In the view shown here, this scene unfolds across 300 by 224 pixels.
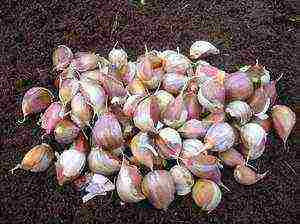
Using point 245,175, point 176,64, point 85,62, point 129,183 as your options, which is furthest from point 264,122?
point 85,62

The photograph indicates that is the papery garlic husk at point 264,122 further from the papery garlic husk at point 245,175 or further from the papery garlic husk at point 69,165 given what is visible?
the papery garlic husk at point 69,165

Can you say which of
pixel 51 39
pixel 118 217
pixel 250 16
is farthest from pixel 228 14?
pixel 118 217

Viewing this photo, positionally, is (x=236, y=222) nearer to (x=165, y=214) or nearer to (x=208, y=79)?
(x=165, y=214)

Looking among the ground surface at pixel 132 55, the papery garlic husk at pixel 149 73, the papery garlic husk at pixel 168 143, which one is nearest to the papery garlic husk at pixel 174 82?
the papery garlic husk at pixel 149 73

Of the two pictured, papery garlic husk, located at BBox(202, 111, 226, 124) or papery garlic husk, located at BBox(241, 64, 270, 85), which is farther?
papery garlic husk, located at BBox(241, 64, 270, 85)

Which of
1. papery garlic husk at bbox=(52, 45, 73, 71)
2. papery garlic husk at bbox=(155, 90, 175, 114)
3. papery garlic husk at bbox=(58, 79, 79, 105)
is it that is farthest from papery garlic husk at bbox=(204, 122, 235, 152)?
papery garlic husk at bbox=(52, 45, 73, 71)

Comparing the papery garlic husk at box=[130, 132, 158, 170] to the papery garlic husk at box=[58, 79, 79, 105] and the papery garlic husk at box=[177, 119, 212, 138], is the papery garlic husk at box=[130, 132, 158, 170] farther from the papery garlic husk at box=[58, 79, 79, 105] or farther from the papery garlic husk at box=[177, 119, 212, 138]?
the papery garlic husk at box=[58, 79, 79, 105]
